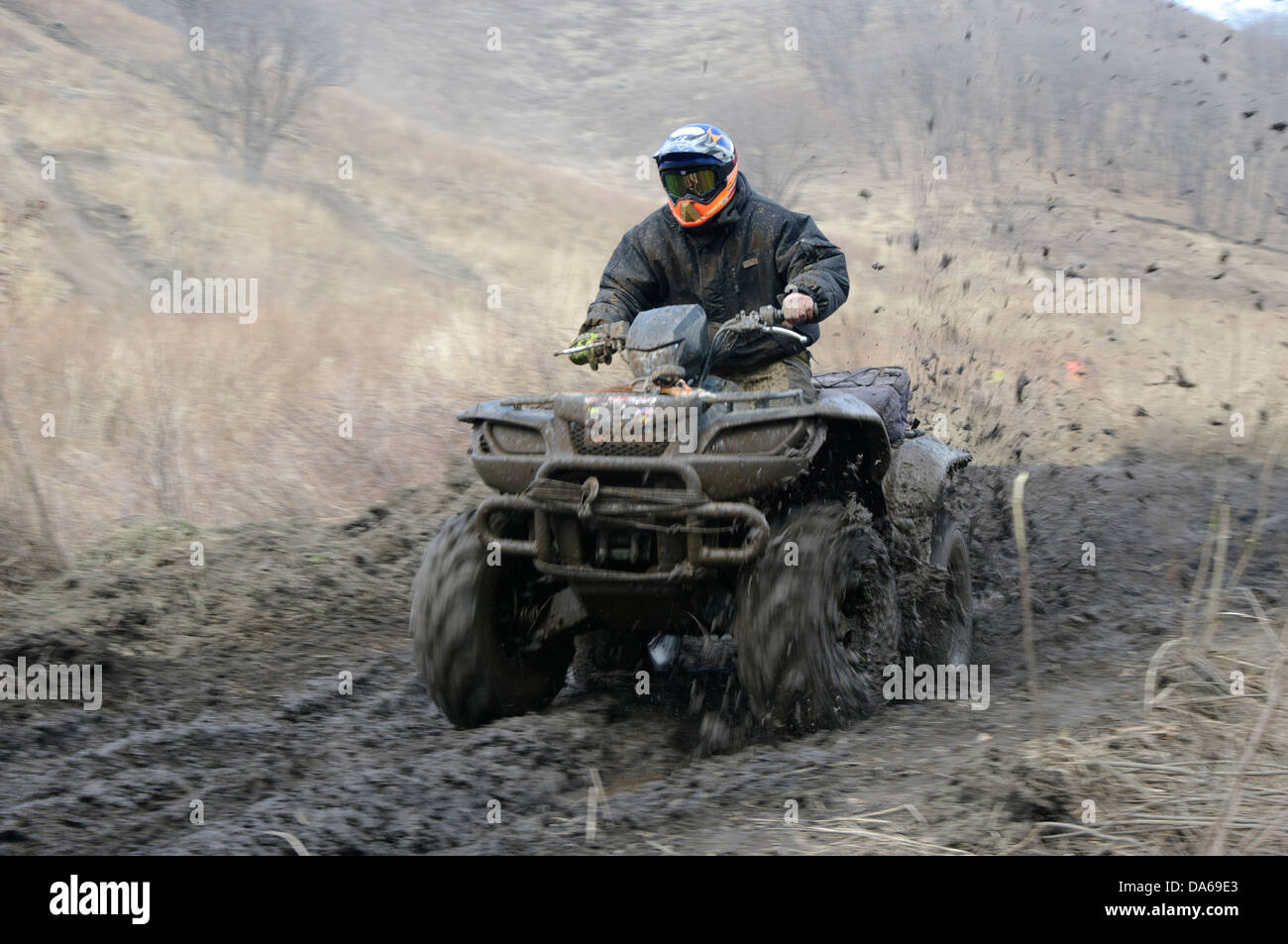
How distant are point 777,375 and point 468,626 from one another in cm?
177

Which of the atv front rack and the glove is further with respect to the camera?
the glove

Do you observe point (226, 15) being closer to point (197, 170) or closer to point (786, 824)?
point (197, 170)

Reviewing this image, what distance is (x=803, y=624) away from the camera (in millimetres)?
4250

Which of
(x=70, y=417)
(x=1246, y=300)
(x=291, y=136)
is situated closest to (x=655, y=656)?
(x=70, y=417)

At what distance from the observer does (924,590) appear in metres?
5.88

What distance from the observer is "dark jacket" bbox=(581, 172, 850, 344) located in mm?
5465

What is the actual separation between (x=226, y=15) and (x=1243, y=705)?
23983 mm

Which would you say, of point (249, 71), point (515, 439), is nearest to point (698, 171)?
point (515, 439)

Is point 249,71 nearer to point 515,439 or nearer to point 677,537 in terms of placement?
point 515,439

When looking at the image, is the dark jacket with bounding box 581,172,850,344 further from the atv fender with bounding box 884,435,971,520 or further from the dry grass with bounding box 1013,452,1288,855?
the dry grass with bounding box 1013,452,1288,855

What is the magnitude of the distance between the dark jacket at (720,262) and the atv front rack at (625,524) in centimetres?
119

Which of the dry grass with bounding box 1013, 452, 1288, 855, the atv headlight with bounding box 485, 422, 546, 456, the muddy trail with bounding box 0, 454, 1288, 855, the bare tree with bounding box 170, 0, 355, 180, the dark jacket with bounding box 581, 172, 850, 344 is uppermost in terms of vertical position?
the bare tree with bounding box 170, 0, 355, 180

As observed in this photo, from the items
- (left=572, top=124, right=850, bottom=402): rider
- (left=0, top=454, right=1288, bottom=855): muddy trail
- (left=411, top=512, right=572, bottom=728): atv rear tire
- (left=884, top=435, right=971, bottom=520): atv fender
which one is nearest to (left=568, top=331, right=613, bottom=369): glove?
(left=572, top=124, right=850, bottom=402): rider

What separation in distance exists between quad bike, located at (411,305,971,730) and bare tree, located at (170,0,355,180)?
44.8 ft
